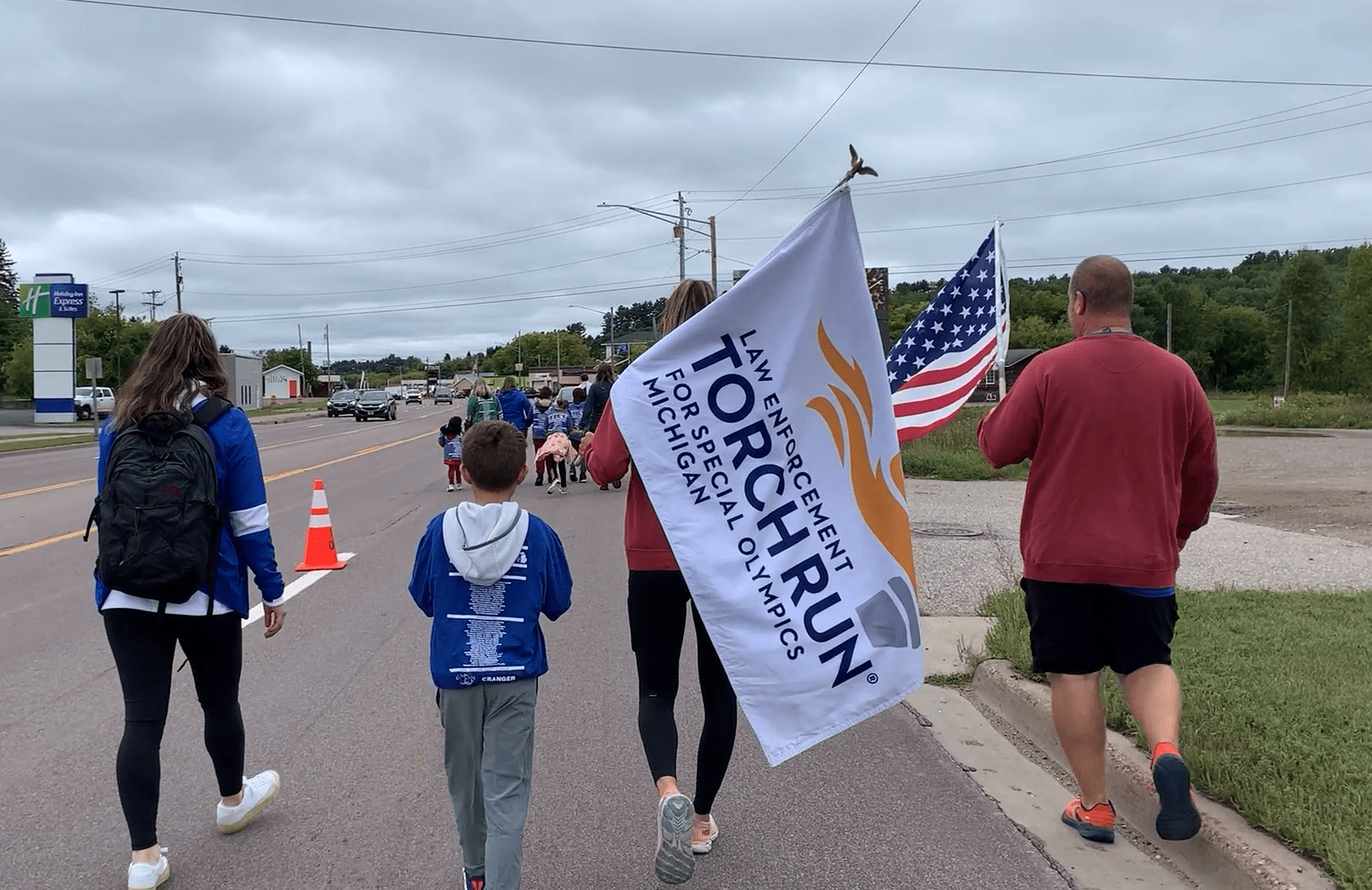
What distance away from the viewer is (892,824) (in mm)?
4105

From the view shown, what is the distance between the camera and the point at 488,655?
322 cm

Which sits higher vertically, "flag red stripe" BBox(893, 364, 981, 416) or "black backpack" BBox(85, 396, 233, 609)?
"flag red stripe" BBox(893, 364, 981, 416)

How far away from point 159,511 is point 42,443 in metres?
32.4

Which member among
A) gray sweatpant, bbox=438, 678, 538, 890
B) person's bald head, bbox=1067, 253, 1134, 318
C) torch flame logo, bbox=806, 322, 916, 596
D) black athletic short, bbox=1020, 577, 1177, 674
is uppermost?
person's bald head, bbox=1067, 253, 1134, 318

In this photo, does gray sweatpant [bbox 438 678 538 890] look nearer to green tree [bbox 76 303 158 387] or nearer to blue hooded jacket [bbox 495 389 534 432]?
blue hooded jacket [bbox 495 389 534 432]

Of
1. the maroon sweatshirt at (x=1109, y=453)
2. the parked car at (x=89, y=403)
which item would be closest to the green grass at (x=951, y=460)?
the maroon sweatshirt at (x=1109, y=453)

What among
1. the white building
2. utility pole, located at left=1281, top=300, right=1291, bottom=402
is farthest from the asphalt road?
the white building

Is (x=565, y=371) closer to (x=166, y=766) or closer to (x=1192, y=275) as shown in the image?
(x=1192, y=275)

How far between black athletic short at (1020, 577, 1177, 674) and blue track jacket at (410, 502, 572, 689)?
72.2 inches

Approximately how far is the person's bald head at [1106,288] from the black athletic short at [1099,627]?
1018mm

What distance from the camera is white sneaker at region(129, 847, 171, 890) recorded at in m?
3.44

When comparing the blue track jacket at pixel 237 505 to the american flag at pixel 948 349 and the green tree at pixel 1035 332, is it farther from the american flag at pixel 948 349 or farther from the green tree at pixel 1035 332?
the green tree at pixel 1035 332

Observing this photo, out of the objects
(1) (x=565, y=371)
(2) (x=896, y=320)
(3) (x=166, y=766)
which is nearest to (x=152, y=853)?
(3) (x=166, y=766)

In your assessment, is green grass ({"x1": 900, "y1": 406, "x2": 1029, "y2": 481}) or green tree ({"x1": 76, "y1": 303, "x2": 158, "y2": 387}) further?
green tree ({"x1": 76, "y1": 303, "x2": 158, "y2": 387})
